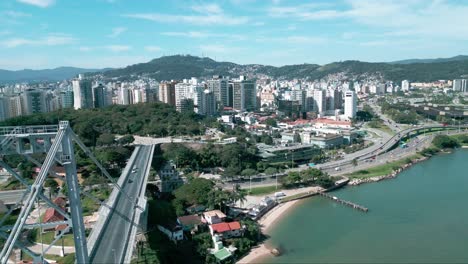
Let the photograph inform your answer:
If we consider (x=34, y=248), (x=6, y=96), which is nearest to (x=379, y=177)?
(x=34, y=248)

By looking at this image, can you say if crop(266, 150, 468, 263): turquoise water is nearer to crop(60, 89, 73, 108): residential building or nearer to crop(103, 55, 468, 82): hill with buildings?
crop(60, 89, 73, 108): residential building

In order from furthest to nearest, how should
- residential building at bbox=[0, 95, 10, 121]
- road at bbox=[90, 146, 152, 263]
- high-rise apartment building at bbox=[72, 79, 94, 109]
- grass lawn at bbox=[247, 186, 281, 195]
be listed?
high-rise apartment building at bbox=[72, 79, 94, 109], residential building at bbox=[0, 95, 10, 121], grass lawn at bbox=[247, 186, 281, 195], road at bbox=[90, 146, 152, 263]

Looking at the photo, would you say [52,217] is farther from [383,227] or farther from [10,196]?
[383,227]

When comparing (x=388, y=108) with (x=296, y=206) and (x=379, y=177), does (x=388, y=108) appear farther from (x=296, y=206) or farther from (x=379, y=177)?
(x=296, y=206)

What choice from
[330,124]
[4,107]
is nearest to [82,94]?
[4,107]

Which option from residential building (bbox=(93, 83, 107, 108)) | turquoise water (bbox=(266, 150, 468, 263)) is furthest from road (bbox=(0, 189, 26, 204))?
residential building (bbox=(93, 83, 107, 108))

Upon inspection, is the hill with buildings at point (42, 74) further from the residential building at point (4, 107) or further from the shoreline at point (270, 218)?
the shoreline at point (270, 218)

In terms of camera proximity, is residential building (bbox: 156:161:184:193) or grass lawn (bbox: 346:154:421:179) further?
grass lawn (bbox: 346:154:421:179)
